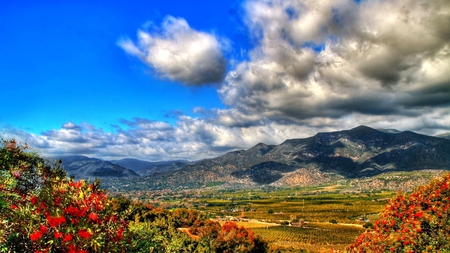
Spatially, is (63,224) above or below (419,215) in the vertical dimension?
above

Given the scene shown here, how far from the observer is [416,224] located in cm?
1544

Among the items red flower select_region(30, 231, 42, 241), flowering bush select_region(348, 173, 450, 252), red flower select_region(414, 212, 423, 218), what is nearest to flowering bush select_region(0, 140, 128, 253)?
red flower select_region(30, 231, 42, 241)

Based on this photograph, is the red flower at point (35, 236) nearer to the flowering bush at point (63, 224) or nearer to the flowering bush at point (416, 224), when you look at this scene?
the flowering bush at point (63, 224)

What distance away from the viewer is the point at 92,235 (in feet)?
30.2

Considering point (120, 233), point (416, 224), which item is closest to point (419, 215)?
point (416, 224)

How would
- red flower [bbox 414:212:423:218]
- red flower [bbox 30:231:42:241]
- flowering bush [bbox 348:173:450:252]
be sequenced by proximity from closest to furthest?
red flower [bbox 30:231:42:241] < flowering bush [bbox 348:173:450:252] < red flower [bbox 414:212:423:218]

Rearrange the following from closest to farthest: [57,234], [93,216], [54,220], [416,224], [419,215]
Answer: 1. [57,234]
2. [54,220]
3. [93,216]
4. [416,224]
5. [419,215]

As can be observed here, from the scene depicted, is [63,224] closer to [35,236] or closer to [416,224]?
[35,236]

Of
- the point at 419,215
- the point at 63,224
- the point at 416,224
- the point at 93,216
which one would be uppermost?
the point at 93,216

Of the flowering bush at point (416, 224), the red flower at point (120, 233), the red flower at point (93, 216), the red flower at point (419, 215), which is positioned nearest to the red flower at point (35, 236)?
the red flower at point (93, 216)

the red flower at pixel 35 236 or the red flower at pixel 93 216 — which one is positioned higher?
the red flower at pixel 93 216

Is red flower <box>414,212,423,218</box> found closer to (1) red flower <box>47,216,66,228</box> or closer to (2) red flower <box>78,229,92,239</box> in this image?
(2) red flower <box>78,229,92,239</box>

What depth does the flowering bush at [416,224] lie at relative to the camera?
14859mm

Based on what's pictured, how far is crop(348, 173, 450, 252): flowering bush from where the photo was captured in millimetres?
14859
